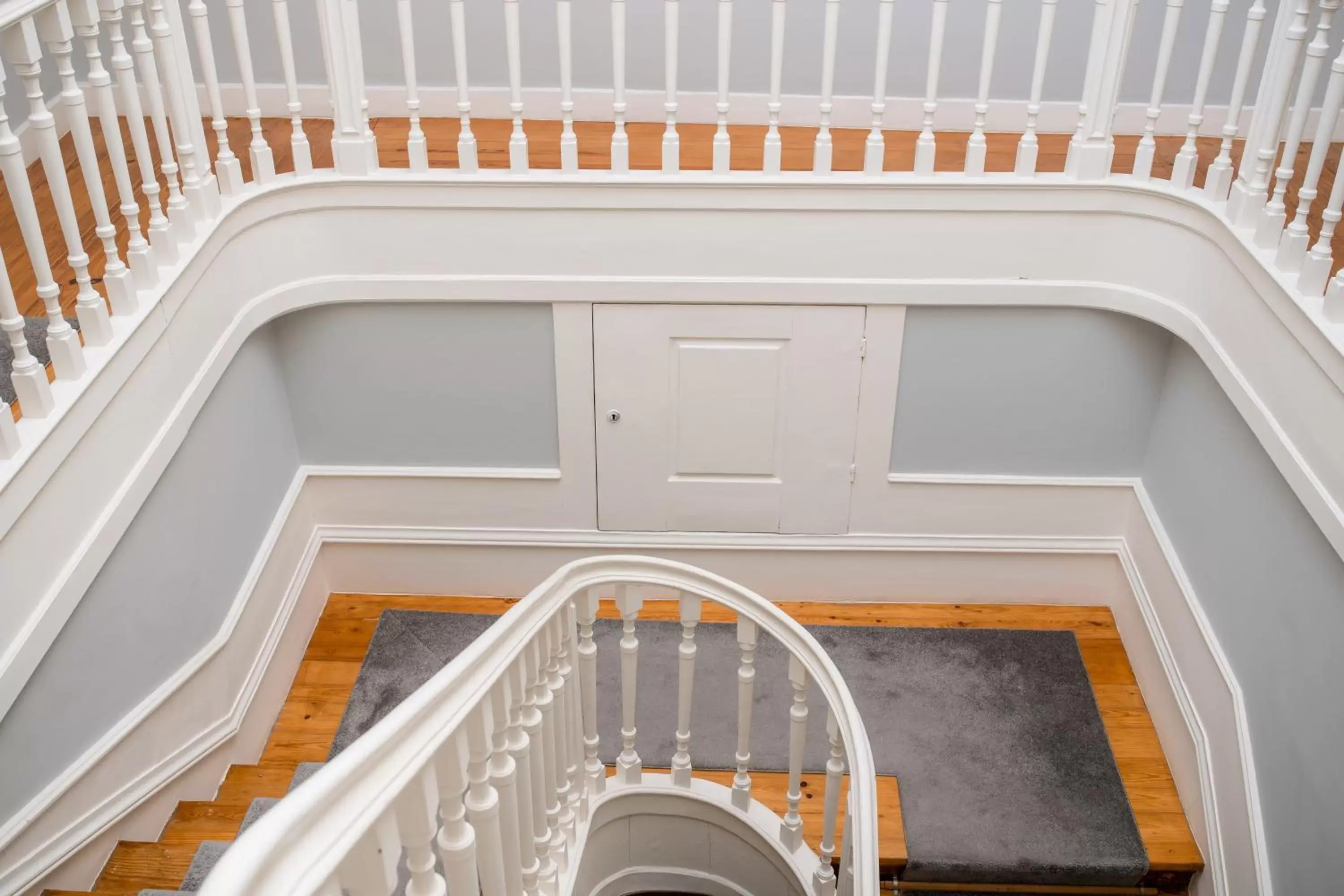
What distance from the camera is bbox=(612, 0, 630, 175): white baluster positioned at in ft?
11.9

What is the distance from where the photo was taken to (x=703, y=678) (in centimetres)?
447

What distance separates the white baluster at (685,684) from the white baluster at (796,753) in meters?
0.25

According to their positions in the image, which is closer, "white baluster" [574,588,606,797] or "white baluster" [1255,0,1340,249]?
"white baluster" [574,588,606,797]

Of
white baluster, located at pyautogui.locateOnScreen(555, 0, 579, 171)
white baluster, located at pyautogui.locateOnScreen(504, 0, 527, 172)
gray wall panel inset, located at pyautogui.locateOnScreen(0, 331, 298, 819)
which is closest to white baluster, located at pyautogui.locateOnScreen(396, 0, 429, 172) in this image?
white baluster, located at pyautogui.locateOnScreen(504, 0, 527, 172)

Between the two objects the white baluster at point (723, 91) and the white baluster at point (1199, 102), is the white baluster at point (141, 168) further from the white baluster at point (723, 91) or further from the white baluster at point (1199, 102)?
the white baluster at point (1199, 102)

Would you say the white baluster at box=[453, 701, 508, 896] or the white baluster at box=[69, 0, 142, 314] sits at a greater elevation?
the white baluster at box=[69, 0, 142, 314]

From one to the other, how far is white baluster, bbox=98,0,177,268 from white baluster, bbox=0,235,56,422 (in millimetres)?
484

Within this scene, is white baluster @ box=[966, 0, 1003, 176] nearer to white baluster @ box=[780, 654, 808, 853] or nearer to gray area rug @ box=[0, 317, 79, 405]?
white baluster @ box=[780, 654, 808, 853]

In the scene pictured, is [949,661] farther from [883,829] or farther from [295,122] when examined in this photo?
[295,122]

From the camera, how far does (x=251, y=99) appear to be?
365cm

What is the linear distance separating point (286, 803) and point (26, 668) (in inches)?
66.5

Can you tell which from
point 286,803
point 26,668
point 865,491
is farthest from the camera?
point 865,491

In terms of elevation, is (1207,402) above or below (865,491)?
above

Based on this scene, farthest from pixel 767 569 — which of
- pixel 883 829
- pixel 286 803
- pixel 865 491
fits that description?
pixel 286 803
